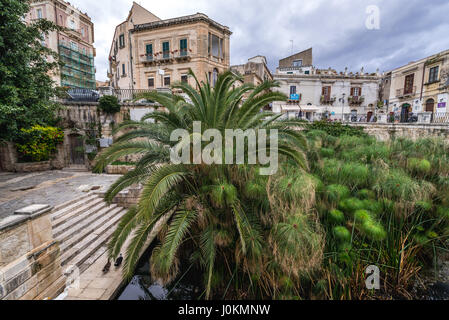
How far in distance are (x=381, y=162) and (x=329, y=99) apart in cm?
2139

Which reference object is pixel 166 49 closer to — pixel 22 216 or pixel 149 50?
pixel 149 50

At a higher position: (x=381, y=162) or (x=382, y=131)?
(x=382, y=131)

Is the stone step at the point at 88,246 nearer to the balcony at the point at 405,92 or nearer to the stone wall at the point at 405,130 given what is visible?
the stone wall at the point at 405,130

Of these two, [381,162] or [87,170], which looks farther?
A: [87,170]

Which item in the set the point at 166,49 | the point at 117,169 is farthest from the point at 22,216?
the point at 166,49

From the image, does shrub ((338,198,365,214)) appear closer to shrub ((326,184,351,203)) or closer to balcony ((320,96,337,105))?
shrub ((326,184,351,203))

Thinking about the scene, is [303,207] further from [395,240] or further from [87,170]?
[87,170]

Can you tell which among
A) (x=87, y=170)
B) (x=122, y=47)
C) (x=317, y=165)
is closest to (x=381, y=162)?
(x=317, y=165)

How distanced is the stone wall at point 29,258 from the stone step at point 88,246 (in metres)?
0.63

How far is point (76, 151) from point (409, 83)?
105ft

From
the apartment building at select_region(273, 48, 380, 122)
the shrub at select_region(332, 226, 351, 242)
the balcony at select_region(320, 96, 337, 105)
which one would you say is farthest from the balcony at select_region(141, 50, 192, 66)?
the shrub at select_region(332, 226, 351, 242)

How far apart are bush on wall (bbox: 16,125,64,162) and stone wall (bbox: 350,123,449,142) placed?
18.7m
